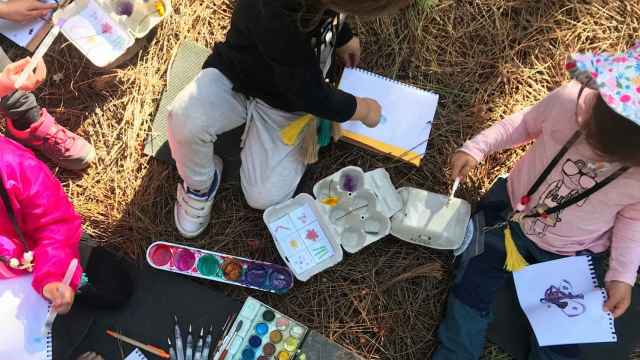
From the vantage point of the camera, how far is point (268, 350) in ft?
4.97

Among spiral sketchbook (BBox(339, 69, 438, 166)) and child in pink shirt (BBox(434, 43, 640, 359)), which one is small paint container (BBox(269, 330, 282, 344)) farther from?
spiral sketchbook (BBox(339, 69, 438, 166))

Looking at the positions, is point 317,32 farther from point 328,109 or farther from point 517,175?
point 517,175

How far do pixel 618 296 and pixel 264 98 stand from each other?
3.60ft

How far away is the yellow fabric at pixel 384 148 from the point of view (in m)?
1.67

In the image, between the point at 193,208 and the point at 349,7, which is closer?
the point at 349,7

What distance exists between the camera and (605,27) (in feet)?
5.95

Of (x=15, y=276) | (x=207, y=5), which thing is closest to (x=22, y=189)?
(x=15, y=276)

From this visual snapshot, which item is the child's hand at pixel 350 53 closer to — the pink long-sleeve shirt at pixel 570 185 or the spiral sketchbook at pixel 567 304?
the pink long-sleeve shirt at pixel 570 185

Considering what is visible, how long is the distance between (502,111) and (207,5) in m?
1.06

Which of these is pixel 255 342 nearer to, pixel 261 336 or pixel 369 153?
pixel 261 336

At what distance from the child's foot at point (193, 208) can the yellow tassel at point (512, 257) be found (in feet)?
2.89

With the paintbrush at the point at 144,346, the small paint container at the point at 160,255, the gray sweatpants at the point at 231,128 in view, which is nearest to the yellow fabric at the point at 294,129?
the gray sweatpants at the point at 231,128

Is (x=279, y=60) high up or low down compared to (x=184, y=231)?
up

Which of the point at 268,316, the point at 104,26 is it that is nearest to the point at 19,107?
the point at 104,26
